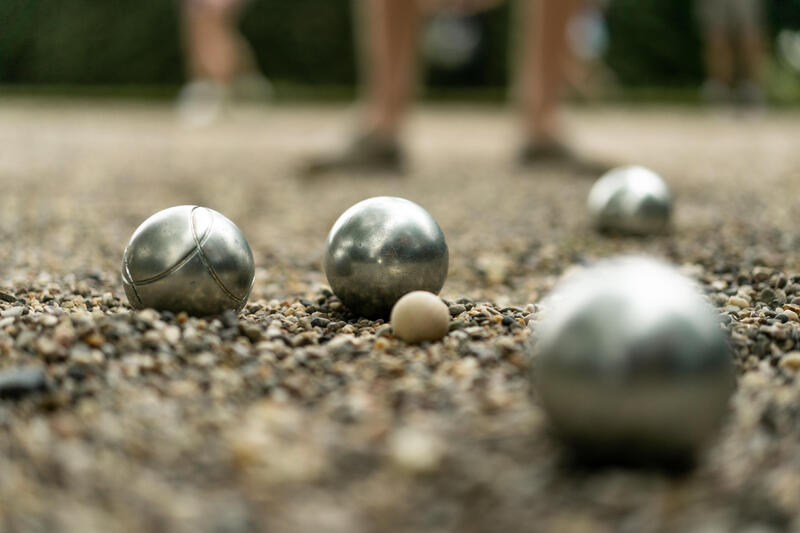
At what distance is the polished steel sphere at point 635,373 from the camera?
1521mm

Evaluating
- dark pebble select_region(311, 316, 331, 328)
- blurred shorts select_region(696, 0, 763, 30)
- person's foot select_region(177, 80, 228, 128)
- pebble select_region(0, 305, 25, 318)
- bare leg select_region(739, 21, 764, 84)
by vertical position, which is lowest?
dark pebble select_region(311, 316, 331, 328)

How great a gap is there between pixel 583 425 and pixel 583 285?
1.00 ft

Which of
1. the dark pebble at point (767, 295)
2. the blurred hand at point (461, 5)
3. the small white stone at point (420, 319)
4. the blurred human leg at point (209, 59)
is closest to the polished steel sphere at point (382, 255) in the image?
the small white stone at point (420, 319)

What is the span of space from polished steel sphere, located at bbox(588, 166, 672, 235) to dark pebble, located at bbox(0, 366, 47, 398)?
Result: 8.95 feet

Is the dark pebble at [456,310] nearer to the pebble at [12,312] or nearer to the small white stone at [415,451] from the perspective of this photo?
the small white stone at [415,451]

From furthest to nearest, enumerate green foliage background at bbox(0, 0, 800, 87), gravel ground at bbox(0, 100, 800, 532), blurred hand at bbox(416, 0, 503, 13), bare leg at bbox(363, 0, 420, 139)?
green foliage background at bbox(0, 0, 800, 87), blurred hand at bbox(416, 0, 503, 13), bare leg at bbox(363, 0, 420, 139), gravel ground at bbox(0, 100, 800, 532)

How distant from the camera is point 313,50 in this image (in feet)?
59.9

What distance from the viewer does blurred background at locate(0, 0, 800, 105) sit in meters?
17.2

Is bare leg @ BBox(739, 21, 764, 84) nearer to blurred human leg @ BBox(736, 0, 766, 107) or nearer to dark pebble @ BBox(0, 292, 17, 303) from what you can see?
blurred human leg @ BBox(736, 0, 766, 107)

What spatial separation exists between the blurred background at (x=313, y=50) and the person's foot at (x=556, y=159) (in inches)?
414

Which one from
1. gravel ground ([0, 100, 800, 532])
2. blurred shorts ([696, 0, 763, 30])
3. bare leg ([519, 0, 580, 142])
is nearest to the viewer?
gravel ground ([0, 100, 800, 532])

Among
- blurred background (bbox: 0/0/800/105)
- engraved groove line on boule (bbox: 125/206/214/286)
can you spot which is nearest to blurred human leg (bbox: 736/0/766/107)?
blurred background (bbox: 0/0/800/105)

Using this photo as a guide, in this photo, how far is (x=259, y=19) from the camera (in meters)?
18.0

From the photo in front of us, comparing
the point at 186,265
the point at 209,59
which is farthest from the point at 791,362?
the point at 209,59
